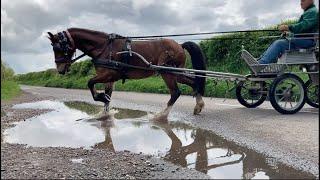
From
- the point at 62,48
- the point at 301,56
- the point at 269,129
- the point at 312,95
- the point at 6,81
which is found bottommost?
the point at 269,129

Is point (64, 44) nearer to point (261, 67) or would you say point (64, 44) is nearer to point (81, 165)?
point (261, 67)

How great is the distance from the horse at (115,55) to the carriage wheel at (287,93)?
1901 millimetres

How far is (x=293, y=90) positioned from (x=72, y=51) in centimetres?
465

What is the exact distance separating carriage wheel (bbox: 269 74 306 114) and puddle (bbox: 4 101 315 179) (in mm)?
1685

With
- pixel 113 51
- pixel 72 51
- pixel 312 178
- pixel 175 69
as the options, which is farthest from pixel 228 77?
pixel 312 178

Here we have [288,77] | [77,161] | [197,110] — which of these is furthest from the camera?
[197,110]

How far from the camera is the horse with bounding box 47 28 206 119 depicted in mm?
9492

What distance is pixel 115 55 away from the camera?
375 inches

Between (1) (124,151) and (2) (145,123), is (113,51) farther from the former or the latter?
(1) (124,151)

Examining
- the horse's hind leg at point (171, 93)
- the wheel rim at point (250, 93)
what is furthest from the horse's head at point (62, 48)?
the wheel rim at point (250, 93)

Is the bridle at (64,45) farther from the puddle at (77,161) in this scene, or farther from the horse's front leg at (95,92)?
the puddle at (77,161)

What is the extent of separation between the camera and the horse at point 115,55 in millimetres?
9492

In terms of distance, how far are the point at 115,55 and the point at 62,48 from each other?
44.3 inches

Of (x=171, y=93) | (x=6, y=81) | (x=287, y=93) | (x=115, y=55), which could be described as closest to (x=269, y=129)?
(x=287, y=93)
